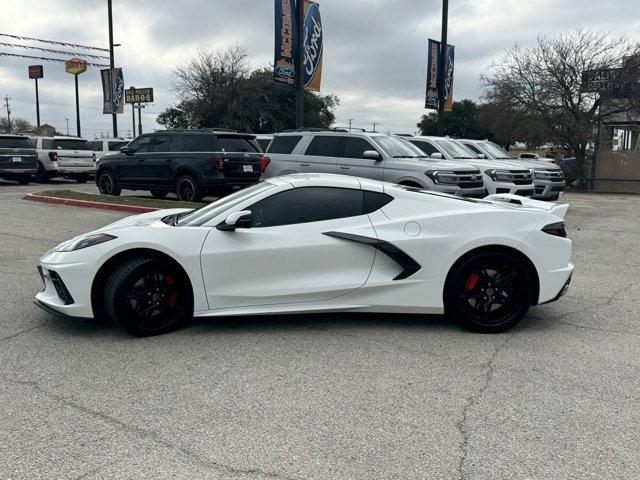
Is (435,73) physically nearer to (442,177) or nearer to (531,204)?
(442,177)

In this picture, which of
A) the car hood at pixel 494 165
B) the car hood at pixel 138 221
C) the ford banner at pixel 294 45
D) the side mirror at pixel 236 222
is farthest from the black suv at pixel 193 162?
the side mirror at pixel 236 222

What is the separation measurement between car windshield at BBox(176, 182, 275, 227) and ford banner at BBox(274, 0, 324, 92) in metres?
11.6

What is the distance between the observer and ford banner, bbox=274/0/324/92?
16.1 meters

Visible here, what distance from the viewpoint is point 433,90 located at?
2180 centimetres

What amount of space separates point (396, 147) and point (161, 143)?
19.7 ft

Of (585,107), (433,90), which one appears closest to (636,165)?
(585,107)

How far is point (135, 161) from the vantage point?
14766 millimetres

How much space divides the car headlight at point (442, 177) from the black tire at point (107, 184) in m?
8.95

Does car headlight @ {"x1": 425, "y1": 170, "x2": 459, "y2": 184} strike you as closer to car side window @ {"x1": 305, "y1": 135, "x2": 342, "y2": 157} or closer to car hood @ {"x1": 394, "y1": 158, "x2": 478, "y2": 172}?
car hood @ {"x1": 394, "y1": 158, "x2": 478, "y2": 172}

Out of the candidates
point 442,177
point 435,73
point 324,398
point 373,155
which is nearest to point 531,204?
point 324,398

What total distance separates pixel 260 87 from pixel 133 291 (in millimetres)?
40405

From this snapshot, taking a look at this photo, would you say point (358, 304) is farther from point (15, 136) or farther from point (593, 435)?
point (15, 136)

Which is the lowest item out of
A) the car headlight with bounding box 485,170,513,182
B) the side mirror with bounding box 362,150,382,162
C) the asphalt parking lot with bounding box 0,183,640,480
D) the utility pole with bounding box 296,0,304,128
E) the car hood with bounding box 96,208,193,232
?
the asphalt parking lot with bounding box 0,183,640,480

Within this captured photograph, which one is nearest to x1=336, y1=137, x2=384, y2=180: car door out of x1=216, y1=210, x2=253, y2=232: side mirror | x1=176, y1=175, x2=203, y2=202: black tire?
x1=176, y1=175, x2=203, y2=202: black tire
